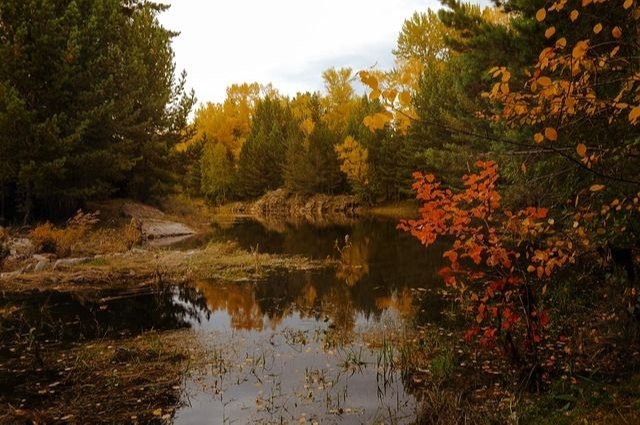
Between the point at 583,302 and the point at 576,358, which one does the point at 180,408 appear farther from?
the point at 583,302

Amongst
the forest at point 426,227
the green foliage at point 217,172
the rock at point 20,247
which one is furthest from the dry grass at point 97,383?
the green foliage at point 217,172

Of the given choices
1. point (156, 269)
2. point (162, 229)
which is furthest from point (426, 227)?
point (162, 229)

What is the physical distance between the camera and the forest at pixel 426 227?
226 inches

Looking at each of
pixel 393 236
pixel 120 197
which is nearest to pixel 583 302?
pixel 393 236

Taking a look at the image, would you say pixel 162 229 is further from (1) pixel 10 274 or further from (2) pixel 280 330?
(2) pixel 280 330

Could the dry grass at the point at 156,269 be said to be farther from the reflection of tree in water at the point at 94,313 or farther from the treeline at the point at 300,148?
the treeline at the point at 300,148

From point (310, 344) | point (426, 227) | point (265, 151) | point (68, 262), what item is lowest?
point (310, 344)

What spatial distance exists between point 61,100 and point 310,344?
17.1 metres

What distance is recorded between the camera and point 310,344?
891 centimetres

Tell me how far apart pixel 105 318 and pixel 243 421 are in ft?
18.8

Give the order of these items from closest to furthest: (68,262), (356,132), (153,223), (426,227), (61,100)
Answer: (426,227), (68,262), (61,100), (153,223), (356,132)

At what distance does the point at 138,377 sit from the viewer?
289 inches

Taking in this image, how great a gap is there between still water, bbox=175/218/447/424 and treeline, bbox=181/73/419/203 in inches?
1025

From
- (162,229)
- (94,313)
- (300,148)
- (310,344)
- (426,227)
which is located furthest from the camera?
(300,148)
